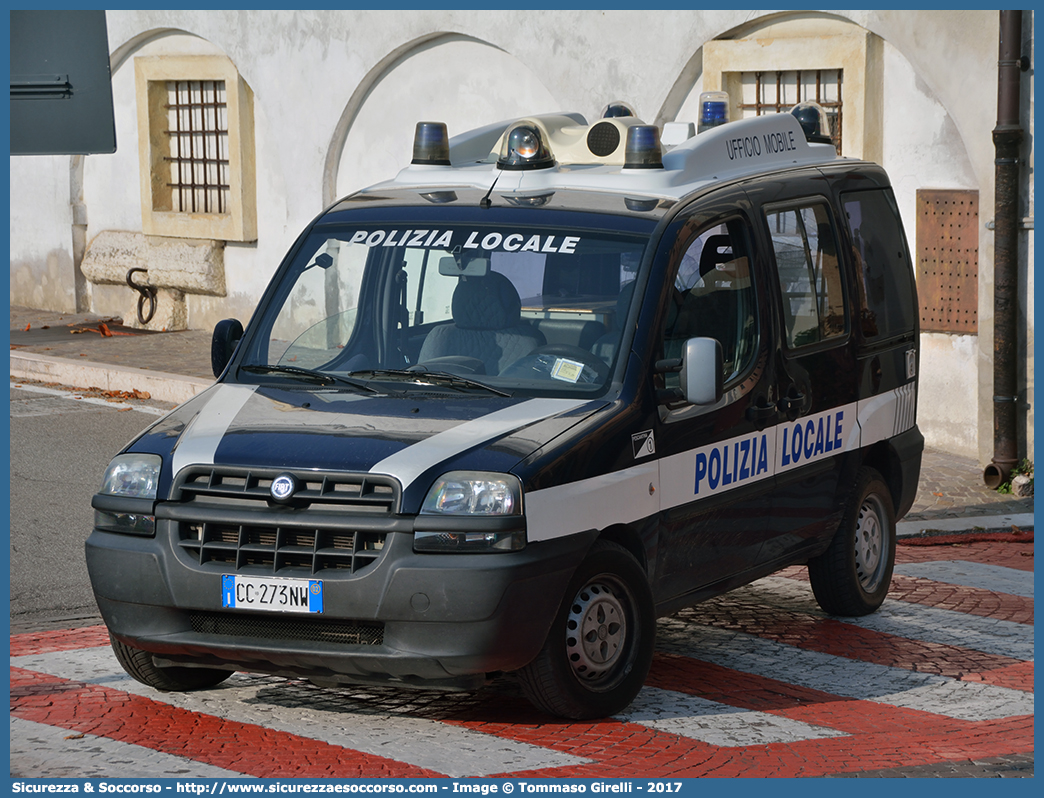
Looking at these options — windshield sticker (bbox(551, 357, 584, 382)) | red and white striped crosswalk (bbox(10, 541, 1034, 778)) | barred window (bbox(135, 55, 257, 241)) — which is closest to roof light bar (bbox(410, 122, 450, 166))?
windshield sticker (bbox(551, 357, 584, 382))

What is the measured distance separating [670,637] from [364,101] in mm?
10602

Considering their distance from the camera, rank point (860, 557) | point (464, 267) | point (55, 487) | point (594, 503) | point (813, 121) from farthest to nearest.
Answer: point (55, 487), point (813, 121), point (860, 557), point (464, 267), point (594, 503)

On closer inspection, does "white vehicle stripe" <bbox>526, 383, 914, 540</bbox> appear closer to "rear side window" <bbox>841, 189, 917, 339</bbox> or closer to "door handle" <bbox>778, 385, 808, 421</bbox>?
"door handle" <bbox>778, 385, 808, 421</bbox>

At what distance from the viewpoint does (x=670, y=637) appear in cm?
711

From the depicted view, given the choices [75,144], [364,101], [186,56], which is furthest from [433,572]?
[186,56]

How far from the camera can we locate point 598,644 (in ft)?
18.7

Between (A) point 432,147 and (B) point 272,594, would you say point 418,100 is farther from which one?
(B) point 272,594

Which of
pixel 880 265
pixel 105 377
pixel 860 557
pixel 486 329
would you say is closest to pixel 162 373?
pixel 105 377

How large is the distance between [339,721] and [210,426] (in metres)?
1.16

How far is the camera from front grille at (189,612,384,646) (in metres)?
5.36

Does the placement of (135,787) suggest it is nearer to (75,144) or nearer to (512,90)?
(75,144)

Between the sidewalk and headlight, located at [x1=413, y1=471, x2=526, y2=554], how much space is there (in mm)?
4929

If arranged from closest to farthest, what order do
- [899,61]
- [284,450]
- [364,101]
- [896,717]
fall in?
[284,450] → [896,717] → [899,61] → [364,101]

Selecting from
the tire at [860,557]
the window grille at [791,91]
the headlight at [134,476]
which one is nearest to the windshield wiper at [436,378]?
the headlight at [134,476]
